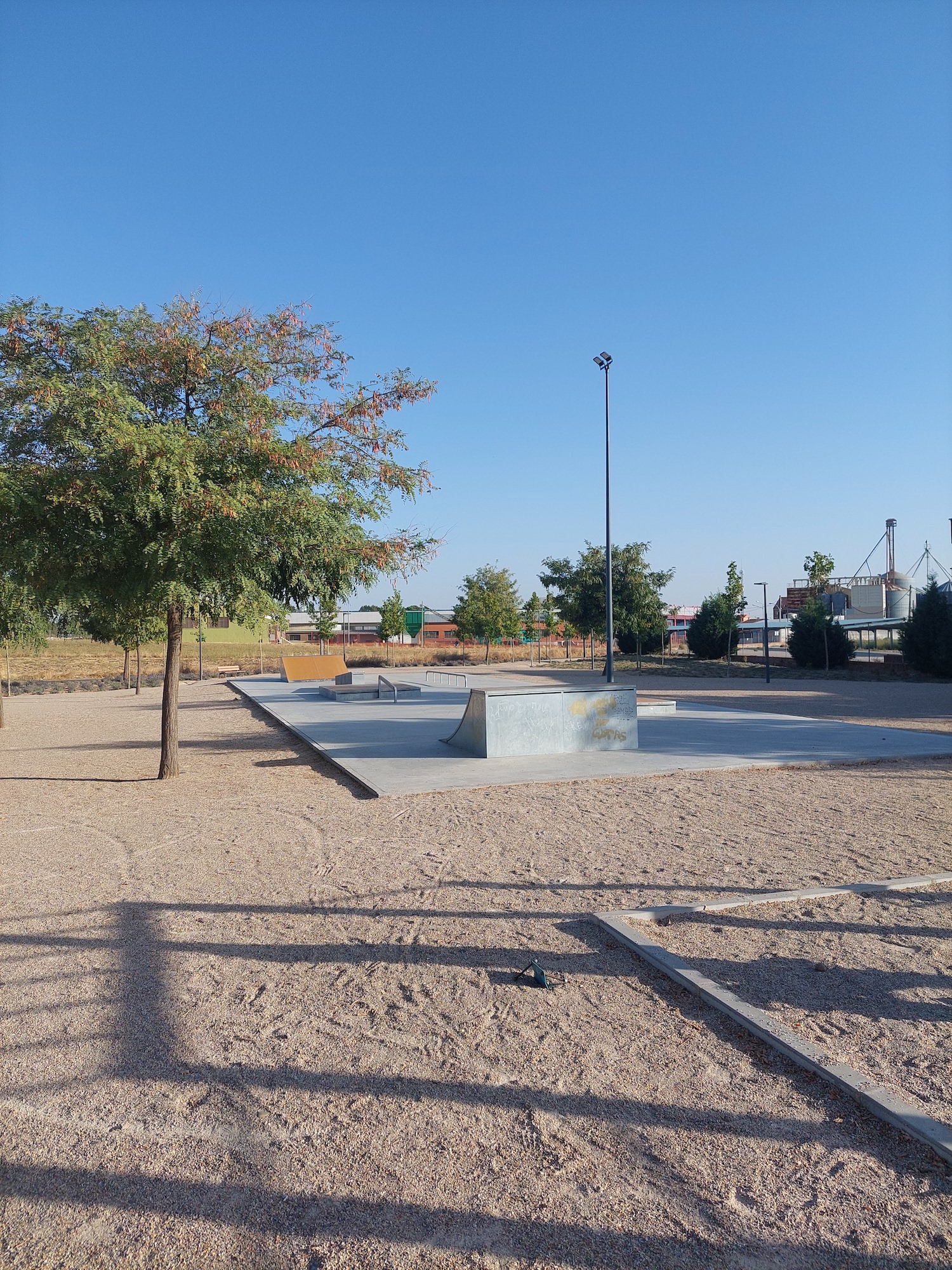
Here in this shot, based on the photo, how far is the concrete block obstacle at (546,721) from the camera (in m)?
11.6

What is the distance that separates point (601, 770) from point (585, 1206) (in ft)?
25.7

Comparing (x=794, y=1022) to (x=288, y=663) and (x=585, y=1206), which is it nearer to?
(x=585, y=1206)

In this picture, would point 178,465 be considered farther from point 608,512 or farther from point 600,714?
point 608,512

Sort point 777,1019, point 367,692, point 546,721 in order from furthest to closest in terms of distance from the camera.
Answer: point 367,692, point 546,721, point 777,1019

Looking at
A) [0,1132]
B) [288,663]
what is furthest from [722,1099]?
[288,663]

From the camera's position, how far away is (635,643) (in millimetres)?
46469

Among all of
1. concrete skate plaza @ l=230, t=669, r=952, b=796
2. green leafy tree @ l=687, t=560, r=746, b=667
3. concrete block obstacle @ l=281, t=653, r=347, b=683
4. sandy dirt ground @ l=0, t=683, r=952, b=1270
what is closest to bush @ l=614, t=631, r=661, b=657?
green leafy tree @ l=687, t=560, r=746, b=667

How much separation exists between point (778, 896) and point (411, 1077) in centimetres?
303

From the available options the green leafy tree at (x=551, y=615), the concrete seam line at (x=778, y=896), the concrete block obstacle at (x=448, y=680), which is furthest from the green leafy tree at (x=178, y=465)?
the green leafy tree at (x=551, y=615)

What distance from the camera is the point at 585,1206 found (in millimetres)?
2455

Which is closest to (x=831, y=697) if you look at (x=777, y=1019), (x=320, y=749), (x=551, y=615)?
(x=320, y=749)

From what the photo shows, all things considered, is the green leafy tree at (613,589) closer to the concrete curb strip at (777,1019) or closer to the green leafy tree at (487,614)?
the green leafy tree at (487,614)

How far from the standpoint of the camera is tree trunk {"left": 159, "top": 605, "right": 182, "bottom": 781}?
1026 centimetres

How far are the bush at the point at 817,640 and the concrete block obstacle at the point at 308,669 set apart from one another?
21.0m
